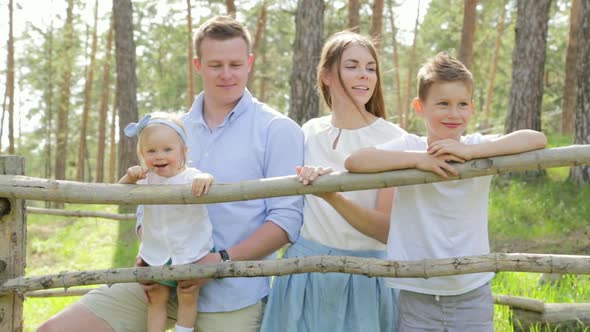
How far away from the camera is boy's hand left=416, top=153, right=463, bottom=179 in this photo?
2.45 metres

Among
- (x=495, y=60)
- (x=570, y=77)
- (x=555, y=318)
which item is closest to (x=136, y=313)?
(x=555, y=318)

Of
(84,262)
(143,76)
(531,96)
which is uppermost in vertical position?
(143,76)

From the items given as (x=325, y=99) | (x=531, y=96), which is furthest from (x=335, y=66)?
(x=531, y=96)

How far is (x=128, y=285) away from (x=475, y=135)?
1801mm

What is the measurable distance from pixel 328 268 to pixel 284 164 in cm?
60

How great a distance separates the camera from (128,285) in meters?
3.16

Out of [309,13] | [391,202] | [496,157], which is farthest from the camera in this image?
[309,13]

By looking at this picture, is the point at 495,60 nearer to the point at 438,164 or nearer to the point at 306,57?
the point at 306,57

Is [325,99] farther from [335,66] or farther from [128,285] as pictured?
[128,285]

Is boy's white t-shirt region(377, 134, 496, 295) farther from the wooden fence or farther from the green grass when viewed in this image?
the green grass

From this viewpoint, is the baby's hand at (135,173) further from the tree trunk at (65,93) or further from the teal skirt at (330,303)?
the tree trunk at (65,93)

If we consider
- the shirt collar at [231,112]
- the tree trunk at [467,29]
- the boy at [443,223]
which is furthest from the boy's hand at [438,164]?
the tree trunk at [467,29]

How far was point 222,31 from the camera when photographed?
304 centimetres

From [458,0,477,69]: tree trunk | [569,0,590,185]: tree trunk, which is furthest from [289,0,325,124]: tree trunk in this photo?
[458,0,477,69]: tree trunk
